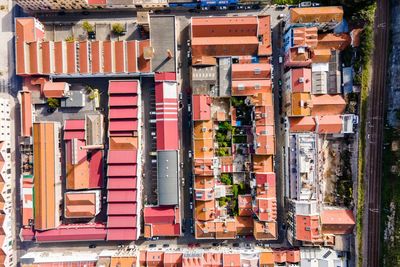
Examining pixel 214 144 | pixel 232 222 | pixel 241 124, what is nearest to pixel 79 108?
pixel 214 144

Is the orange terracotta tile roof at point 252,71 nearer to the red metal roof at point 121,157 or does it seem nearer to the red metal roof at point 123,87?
the red metal roof at point 123,87

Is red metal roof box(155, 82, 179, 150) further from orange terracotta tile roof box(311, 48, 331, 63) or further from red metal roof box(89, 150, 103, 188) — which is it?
orange terracotta tile roof box(311, 48, 331, 63)

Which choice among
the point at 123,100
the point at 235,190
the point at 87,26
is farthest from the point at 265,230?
the point at 87,26

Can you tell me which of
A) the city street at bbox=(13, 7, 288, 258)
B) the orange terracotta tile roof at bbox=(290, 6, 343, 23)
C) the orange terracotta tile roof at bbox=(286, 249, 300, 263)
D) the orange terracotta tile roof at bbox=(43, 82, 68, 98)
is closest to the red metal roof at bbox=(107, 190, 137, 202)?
the city street at bbox=(13, 7, 288, 258)

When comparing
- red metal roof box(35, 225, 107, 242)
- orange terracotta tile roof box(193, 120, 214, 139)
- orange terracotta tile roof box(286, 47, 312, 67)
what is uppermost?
orange terracotta tile roof box(286, 47, 312, 67)

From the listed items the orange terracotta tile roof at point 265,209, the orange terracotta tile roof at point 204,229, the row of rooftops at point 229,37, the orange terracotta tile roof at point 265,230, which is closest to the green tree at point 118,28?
the row of rooftops at point 229,37

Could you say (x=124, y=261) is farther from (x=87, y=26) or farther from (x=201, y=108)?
(x=87, y=26)

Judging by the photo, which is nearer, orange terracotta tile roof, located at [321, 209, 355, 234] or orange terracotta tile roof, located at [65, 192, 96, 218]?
orange terracotta tile roof, located at [65, 192, 96, 218]
